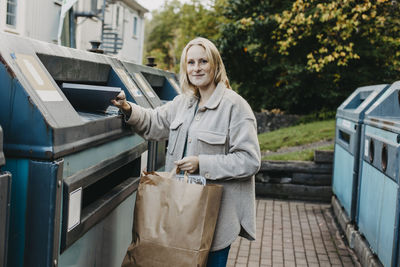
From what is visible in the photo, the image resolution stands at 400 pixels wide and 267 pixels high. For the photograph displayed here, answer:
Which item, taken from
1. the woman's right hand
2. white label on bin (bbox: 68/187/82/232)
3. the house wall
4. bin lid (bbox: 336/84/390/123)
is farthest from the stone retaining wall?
the house wall

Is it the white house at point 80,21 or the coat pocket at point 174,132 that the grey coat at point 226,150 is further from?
the white house at point 80,21

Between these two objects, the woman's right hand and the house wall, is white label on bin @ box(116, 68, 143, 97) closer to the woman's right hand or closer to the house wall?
the woman's right hand

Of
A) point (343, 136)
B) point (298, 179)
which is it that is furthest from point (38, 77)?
point (298, 179)

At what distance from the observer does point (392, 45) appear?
→ 1073 centimetres

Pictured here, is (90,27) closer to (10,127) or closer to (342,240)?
(342,240)

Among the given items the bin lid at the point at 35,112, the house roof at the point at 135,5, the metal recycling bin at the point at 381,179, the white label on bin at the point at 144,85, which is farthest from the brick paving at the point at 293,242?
the house roof at the point at 135,5

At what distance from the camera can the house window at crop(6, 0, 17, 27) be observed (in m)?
11.2

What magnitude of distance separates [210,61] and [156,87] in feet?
7.75

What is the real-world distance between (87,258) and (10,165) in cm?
65

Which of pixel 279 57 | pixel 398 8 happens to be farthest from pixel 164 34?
pixel 398 8

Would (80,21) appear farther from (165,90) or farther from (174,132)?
(174,132)

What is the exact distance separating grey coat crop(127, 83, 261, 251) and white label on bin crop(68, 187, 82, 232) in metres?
0.62

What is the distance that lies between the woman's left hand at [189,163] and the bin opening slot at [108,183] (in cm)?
45

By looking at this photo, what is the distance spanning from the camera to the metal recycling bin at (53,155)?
Result: 159cm
